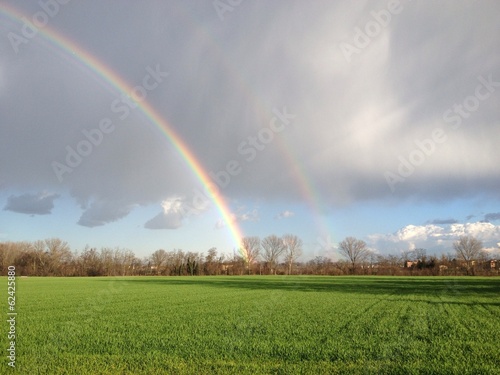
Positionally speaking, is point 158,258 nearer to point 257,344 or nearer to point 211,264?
point 211,264

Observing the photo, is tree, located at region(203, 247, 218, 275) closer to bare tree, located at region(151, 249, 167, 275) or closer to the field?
bare tree, located at region(151, 249, 167, 275)

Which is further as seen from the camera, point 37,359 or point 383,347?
point 383,347

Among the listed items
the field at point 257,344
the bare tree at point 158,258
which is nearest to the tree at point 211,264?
the bare tree at point 158,258

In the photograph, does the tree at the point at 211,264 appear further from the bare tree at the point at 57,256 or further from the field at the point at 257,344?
the field at the point at 257,344

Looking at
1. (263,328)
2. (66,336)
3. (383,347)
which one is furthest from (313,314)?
(66,336)

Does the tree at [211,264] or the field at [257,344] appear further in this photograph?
the tree at [211,264]

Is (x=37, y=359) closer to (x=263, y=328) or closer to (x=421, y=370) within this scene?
(x=263, y=328)

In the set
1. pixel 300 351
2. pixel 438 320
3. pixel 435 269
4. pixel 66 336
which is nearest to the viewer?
pixel 300 351

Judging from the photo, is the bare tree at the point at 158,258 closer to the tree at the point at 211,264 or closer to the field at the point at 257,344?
the tree at the point at 211,264

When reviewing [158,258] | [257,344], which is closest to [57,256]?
[158,258]

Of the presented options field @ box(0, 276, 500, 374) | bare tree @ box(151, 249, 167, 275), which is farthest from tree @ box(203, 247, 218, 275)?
field @ box(0, 276, 500, 374)

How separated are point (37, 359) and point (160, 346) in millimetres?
4130

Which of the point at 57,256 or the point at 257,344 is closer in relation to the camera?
the point at 257,344

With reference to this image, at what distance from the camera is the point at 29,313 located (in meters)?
26.6
